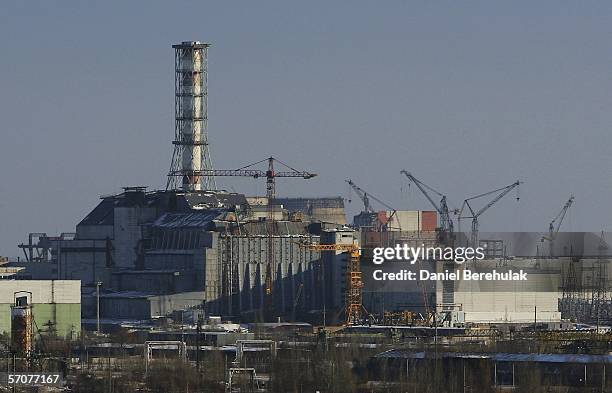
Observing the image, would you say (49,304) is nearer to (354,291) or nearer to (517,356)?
(354,291)

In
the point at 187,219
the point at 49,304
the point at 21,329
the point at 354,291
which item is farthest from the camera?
the point at 187,219

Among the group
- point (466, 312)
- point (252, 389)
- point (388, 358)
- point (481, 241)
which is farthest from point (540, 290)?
point (252, 389)

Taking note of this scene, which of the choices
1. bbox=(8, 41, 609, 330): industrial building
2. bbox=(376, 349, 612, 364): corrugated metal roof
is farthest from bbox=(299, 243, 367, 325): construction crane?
bbox=(376, 349, 612, 364): corrugated metal roof

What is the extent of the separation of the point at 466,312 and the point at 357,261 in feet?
21.0

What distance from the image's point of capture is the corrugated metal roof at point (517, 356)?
69188mm

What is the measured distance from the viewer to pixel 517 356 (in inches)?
2817

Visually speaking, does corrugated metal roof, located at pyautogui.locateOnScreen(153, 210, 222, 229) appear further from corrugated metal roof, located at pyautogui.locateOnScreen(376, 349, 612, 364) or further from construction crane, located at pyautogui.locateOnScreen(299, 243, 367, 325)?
corrugated metal roof, located at pyautogui.locateOnScreen(376, 349, 612, 364)

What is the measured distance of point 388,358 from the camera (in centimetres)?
7206

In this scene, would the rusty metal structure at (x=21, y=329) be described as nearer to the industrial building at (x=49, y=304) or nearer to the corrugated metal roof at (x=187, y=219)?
the industrial building at (x=49, y=304)

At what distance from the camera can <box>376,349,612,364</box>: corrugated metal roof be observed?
6919cm

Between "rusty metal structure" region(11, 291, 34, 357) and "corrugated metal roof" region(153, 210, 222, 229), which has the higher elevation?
"corrugated metal roof" region(153, 210, 222, 229)

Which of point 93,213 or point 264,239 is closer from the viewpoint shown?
point 264,239

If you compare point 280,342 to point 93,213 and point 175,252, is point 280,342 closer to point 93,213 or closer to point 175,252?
point 175,252

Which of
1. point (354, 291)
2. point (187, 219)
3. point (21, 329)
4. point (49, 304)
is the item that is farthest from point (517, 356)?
point (187, 219)
